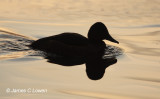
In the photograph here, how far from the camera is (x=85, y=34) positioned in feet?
50.5

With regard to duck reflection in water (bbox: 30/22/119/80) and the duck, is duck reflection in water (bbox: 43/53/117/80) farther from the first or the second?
the duck

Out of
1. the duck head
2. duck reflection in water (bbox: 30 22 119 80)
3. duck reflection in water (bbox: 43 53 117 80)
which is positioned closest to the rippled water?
duck reflection in water (bbox: 43 53 117 80)

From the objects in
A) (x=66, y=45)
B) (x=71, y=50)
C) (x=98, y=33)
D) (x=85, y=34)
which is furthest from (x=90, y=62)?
(x=85, y=34)

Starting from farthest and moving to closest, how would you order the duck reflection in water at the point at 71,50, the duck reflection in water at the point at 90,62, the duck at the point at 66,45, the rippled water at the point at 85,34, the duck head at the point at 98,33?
1. the duck head at the point at 98,33
2. the duck at the point at 66,45
3. the duck reflection in water at the point at 71,50
4. the duck reflection in water at the point at 90,62
5. the rippled water at the point at 85,34

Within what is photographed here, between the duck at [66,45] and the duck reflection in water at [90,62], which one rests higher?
the duck at [66,45]

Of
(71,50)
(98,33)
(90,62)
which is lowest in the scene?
(90,62)

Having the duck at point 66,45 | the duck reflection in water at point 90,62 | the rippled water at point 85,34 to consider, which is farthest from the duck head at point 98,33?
the duck reflection in water at point 90,62

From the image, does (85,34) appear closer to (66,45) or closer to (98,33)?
(98,33)

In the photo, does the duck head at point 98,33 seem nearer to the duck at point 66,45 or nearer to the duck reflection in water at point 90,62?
the duck at point 66,45

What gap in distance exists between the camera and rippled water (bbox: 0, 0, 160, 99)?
9867 millimetres

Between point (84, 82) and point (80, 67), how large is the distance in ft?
4.37

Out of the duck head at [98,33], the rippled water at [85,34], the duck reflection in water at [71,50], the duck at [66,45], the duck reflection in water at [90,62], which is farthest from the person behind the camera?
the duck head at [98,33]

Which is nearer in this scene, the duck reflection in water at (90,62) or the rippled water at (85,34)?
the rippled water at (85,34)

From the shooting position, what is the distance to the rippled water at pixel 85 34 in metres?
9.87
